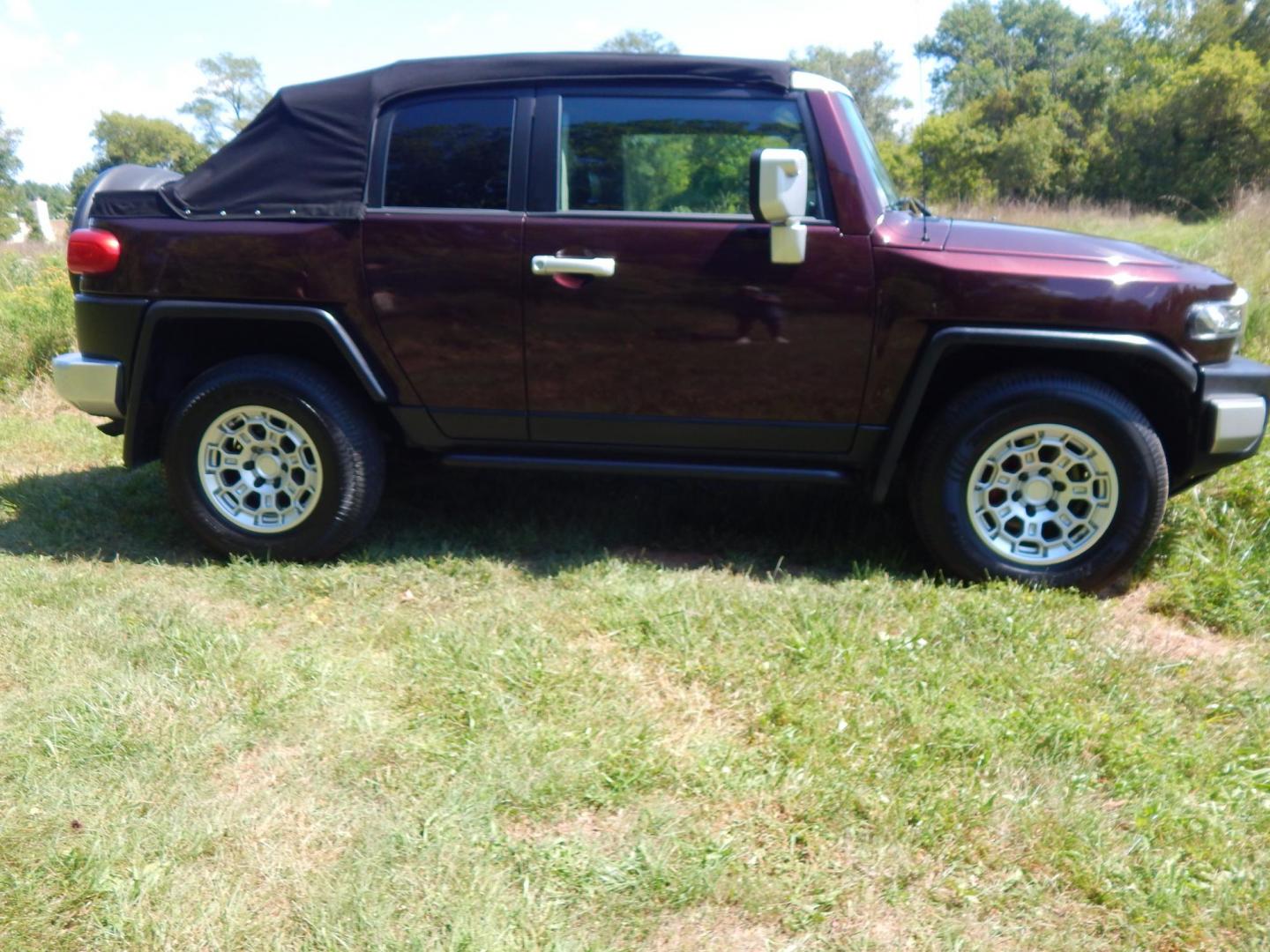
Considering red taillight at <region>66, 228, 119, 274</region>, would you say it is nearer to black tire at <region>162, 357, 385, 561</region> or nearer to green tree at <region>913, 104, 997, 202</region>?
black tire at <region>162, 357, 385, 561</region>

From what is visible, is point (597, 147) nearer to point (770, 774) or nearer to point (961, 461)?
point (961, 461)

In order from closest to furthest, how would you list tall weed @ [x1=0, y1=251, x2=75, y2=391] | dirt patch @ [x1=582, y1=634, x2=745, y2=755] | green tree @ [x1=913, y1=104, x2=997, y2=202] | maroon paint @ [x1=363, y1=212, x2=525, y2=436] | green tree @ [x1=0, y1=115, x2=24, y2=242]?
dirt patch @ [x1=582, y1=634, x2=745, y2=755] < maroon paint @ [x1=363, y1=212, x2=525, y2=436] < tall weed @ [x1=0, y1=251, x2=75, y2=391] < green tree @ [x1=913, y1=104, x2=997, y2=202] < green tree @ [x1=0, y1=115, x2=24, y2=242]

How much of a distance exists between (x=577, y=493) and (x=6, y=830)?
2916 millimetres

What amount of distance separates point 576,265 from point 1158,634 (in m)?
2.52

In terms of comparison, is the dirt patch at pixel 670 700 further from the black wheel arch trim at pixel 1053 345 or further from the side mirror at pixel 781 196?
the side mirror at pixel 781 196

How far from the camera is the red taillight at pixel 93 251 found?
4125mm

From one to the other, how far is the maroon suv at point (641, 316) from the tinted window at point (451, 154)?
0.04ft

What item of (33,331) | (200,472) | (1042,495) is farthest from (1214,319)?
(33,331)

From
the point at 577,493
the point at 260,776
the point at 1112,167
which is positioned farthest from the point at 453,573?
the point at 1112,167

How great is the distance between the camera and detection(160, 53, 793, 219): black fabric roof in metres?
3.93

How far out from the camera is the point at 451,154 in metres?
4.03

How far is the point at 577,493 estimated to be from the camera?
199 inches

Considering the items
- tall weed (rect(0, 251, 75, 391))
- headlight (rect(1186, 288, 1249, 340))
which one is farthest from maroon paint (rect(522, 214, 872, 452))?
tall weed (rect(0, 251, 75, 391))

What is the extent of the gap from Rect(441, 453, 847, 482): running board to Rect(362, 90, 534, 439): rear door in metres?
0.22
